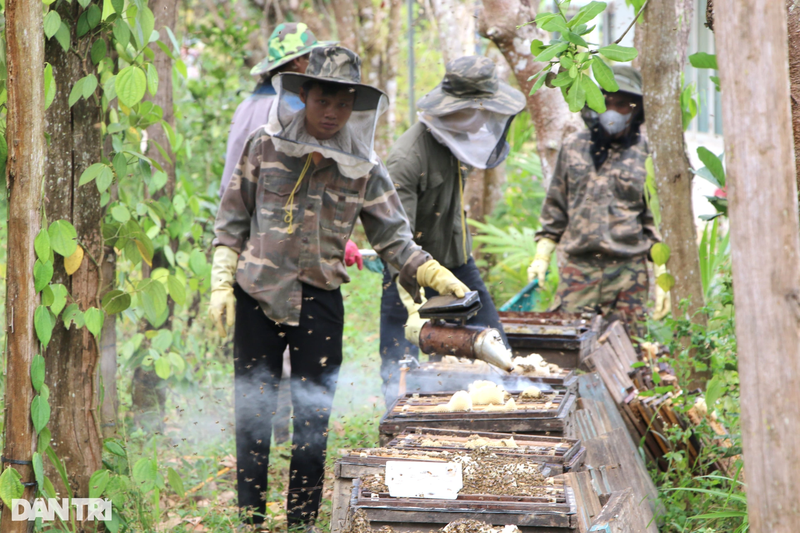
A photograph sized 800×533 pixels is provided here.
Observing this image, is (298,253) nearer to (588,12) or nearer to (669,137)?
(588,12)

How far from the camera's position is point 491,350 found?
3.32 meters

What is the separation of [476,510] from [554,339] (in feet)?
7.65

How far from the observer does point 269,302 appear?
11.3 feet

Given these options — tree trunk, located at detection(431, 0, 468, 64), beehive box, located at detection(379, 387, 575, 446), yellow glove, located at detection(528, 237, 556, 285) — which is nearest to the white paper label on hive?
beehive box, located at detection(379, 387, 575, 446)

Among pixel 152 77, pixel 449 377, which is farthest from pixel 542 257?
pixel 152 77

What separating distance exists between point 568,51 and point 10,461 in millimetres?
2380

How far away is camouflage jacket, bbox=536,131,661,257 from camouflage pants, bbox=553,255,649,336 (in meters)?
0.10

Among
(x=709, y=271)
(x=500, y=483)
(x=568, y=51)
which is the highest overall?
(x=568, y=51)

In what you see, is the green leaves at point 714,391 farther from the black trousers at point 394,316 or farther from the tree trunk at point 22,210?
the tree trunk at point 22,210

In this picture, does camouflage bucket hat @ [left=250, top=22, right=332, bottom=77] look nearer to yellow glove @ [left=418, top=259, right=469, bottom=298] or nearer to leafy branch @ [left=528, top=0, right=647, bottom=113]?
yellow glove @ [left=418, top=259, right=469, bottom=298]

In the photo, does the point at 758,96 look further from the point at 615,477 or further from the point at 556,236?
the point at 556,236

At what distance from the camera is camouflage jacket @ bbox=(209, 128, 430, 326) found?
11.3 feet

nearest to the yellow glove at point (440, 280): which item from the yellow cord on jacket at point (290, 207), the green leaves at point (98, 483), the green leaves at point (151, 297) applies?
the yellow cord on jacket at point (290, 207)

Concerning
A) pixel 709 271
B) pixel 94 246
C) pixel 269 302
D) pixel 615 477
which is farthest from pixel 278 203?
pixel 709 271
